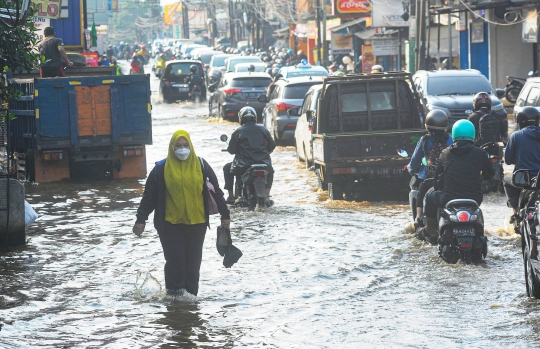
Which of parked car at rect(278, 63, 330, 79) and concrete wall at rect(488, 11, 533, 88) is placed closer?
parked car at rect(278, 63, 330, 79)

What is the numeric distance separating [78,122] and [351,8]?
3131 centimetres

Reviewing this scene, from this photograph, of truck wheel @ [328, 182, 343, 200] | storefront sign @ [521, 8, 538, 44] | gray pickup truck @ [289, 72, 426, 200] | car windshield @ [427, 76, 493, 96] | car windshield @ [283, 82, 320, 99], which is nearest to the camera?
gray pickup truck @ [289, 72, 426, 200]

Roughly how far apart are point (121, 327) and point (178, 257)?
2.81 ft

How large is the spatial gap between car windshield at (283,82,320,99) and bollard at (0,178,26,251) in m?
11.8

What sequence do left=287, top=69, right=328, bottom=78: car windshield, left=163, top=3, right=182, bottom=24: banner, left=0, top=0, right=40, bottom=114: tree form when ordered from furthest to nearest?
left=163, top=3, right=182, bottom=24: banner, left=287, top=69, right=328, bottom=78: car windshield, left=0, top=0, right=40, bottom=114: tree

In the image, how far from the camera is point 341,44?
52094 millimetres

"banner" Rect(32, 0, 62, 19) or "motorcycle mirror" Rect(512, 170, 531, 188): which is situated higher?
"banner" Rect(32, 0, 62, 19)

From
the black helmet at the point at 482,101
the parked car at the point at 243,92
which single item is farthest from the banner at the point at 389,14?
the black helmet at the point at 482,101

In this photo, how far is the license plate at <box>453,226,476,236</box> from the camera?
9.84 meters

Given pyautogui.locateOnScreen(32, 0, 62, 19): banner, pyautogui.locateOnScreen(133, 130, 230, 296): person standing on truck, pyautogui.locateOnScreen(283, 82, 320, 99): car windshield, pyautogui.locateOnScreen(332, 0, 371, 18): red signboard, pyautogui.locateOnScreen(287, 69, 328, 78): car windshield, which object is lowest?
pyautogui.locateOnScreen(133, 130, 230, 296): person standing on truck

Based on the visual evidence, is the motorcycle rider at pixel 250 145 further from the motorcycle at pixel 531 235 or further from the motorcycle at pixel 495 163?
the motorcycle at pixel 531 235

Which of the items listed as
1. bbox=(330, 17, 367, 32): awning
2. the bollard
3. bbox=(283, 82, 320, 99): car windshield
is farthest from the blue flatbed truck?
bbox=(330, 17, 367, 32): awning

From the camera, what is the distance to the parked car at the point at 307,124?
18000mm

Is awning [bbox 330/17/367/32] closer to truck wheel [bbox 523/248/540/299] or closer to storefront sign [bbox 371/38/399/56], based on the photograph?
storefront sign [bbox 371/38/399/56]
